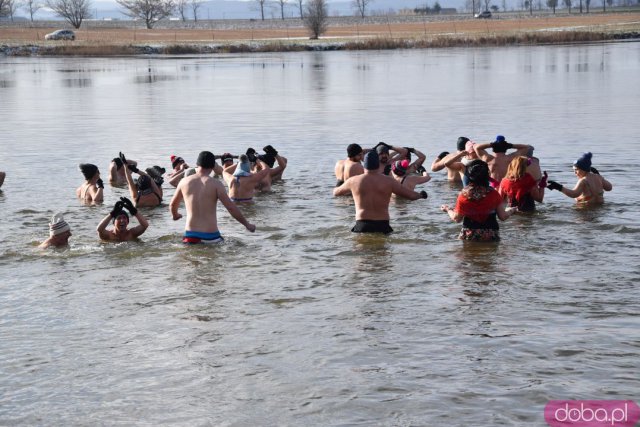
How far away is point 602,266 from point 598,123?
17.1 m

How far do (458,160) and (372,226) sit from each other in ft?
13.6

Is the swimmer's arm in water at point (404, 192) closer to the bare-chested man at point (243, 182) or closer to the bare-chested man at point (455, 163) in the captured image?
the bare-chested man at point (455, 163)

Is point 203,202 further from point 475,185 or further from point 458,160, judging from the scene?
point 458,160

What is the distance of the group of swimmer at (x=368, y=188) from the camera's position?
1243 centimetres

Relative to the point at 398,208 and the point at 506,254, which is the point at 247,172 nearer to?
the point at 398,208

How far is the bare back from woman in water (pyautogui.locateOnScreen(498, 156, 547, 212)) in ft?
15.9

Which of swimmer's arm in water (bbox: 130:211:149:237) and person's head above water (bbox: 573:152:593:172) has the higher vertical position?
person's head above water (bbox: 573:152:593:172)

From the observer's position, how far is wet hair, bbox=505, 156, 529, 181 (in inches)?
559

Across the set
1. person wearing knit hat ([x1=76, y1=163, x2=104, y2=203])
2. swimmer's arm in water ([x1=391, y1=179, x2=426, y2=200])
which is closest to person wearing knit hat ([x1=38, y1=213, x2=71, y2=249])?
person wearing knit hat ([x1=76, y1=163, x2=104, y2=203])

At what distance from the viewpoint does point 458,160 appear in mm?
16922

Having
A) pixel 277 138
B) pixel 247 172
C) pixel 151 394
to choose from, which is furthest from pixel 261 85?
pixel 151 394

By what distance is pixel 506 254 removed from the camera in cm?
1241

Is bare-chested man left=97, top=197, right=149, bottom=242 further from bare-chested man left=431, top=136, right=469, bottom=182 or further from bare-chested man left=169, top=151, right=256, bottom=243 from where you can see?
bare-chested man left=431, top=136, right=469, bottom=182

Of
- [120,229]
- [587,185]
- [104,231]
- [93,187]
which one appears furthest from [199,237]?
[587,185]
